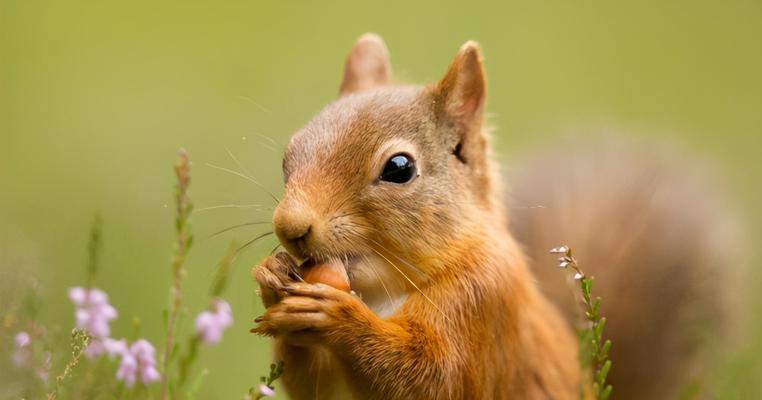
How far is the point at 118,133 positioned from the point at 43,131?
1.57ft

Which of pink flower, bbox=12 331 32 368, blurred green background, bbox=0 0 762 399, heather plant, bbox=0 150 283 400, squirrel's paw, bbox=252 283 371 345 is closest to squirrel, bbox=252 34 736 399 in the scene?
squirrel's paw, bbox=252 283 371 345

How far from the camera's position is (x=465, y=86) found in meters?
2.74

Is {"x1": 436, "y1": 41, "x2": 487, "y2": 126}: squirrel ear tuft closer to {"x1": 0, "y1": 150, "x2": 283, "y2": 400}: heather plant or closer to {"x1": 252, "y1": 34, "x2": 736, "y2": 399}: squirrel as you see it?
{"x1": 252, "y1": 34, "x2": 736, "y2": 399}: squirrel

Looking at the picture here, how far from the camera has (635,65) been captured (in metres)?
8.72

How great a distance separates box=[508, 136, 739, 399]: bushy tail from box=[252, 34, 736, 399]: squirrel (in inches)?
23.4

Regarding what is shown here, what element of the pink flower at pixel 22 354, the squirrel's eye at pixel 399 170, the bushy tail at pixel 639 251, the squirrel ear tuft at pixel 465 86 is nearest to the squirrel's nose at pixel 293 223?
the squirrel's eye at pixel 399 170

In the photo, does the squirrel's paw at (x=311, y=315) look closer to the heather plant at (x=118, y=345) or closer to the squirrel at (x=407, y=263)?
the squirrel at (x=407, y=263)

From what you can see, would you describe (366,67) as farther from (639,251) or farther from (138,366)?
(138,366)

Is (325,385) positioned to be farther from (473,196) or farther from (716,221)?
(716,221)

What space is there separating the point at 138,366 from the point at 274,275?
0.45m

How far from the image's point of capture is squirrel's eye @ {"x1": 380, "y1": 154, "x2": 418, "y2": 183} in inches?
97.0

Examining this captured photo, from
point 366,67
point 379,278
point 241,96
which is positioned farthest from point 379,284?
point 241,96

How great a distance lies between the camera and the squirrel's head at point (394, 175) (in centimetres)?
230

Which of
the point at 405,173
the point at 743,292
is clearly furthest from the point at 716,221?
the point at 405,173
